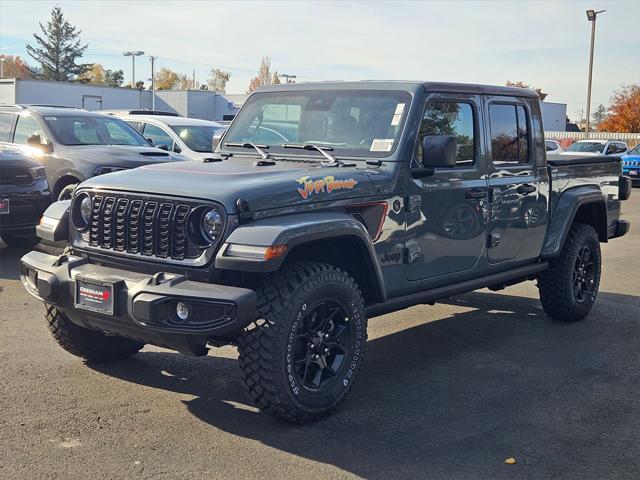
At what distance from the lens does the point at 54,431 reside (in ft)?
14.6

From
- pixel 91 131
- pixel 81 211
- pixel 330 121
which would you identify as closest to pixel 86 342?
pixel 81 211

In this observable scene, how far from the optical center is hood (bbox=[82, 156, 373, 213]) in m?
4.51

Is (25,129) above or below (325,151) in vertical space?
above

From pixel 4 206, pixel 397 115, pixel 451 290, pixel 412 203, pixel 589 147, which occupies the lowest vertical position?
pixel 451 290

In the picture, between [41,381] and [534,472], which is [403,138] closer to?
[534,472]

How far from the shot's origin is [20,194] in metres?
9.25

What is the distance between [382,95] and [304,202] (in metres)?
1.31

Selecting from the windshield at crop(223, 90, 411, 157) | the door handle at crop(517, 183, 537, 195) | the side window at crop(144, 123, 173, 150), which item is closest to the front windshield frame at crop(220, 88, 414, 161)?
the windshield at crop(223, 90, 411, 157)

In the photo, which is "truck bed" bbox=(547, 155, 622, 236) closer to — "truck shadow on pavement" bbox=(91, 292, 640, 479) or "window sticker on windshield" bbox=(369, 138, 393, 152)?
"truck shadow on pavement" bbox=(91, 292, 640, 479)

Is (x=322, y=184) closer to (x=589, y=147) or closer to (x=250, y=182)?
(x=250, y=182)

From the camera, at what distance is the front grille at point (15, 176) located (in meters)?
9.21

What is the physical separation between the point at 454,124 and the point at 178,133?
816cm

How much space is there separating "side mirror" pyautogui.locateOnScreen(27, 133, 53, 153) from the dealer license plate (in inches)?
260

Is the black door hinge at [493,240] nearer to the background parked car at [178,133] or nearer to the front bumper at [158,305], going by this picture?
the front bumper at [158,305]
